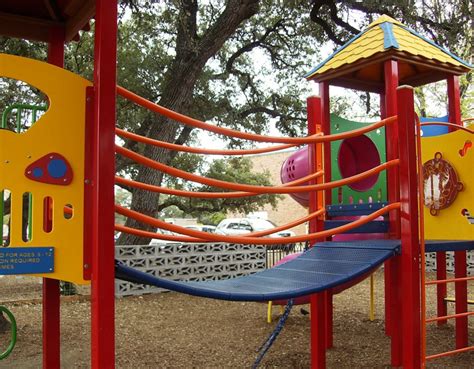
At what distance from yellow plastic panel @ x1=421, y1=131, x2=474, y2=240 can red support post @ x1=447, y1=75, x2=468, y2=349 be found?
1.23 ft

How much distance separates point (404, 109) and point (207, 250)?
6212mm

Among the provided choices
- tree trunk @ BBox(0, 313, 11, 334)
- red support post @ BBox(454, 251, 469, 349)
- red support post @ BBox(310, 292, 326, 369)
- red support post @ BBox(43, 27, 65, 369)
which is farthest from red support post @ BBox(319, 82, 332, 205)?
tree trunk @ BBox(0, 313, 11, 334)

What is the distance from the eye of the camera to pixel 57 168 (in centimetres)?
204

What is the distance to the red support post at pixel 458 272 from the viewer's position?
449 centimetres

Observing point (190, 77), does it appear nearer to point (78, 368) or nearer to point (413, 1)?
point (413, 1)

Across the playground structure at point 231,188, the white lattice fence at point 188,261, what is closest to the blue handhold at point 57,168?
the playground structure at point 231,188

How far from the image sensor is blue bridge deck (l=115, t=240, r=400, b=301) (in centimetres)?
240

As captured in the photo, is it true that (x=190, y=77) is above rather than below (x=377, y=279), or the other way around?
above

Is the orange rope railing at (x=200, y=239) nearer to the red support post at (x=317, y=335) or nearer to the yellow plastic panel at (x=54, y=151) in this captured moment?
the yellow plastic panel at (x=54, y=151)

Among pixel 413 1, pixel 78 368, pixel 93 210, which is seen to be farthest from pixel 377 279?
pixel 93 210

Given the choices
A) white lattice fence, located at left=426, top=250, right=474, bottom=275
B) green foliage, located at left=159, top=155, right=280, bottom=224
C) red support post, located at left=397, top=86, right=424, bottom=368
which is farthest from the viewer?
green foliage, located at left=159, top=155, right=280, bottom=224

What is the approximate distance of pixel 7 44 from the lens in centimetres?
725

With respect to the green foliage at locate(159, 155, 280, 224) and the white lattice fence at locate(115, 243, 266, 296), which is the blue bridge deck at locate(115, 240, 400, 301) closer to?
the white lattice fence at locate(115, 243, 266, 296)

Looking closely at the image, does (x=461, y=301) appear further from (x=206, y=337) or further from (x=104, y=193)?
(x=104, y=193)
